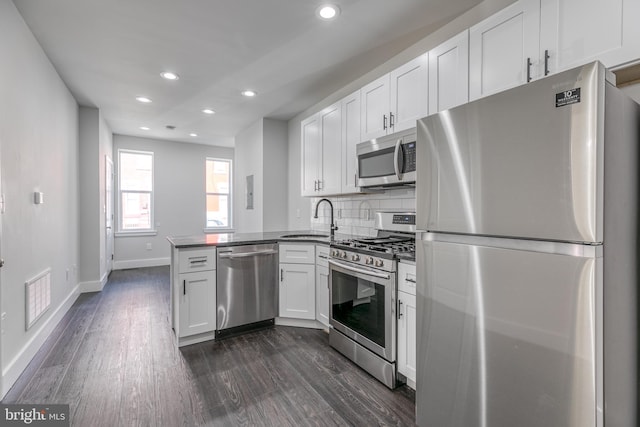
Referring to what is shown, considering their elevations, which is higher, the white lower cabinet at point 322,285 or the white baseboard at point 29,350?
the white lower cabinet at point 322,285

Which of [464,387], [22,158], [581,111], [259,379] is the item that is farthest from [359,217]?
[22,158]

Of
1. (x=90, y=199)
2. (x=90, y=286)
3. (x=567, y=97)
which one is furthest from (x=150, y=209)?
(x=567, y=97)

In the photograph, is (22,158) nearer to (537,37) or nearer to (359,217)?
(359,217)

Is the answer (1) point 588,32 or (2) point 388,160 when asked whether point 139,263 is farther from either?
(1) point 588,32

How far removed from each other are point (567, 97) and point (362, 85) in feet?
8.96

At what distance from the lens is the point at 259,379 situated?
7.43 feet

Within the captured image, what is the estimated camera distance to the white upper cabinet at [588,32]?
4.39 ft

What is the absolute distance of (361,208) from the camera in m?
3.48

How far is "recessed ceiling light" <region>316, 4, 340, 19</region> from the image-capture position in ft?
7.34

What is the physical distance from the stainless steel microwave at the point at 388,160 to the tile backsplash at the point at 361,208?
0.35 m


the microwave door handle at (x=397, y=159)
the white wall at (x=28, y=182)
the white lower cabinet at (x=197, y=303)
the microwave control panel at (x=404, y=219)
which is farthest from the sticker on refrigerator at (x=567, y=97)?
the white wall at (x=28, y=182)

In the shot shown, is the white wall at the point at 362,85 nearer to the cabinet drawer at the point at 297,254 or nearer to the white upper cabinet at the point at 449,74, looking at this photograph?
the white upper cabinet at the point at 449,74

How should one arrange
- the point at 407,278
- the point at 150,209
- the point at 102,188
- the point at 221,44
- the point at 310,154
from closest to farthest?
the point at 407,278 → the point at 221,44 → the point at 310,154 → the point at 102,188 → the point at 150,209

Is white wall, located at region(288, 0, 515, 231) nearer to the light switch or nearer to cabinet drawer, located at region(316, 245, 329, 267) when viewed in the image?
cabinet drawer, located at region(316, 245, 329, 267)
